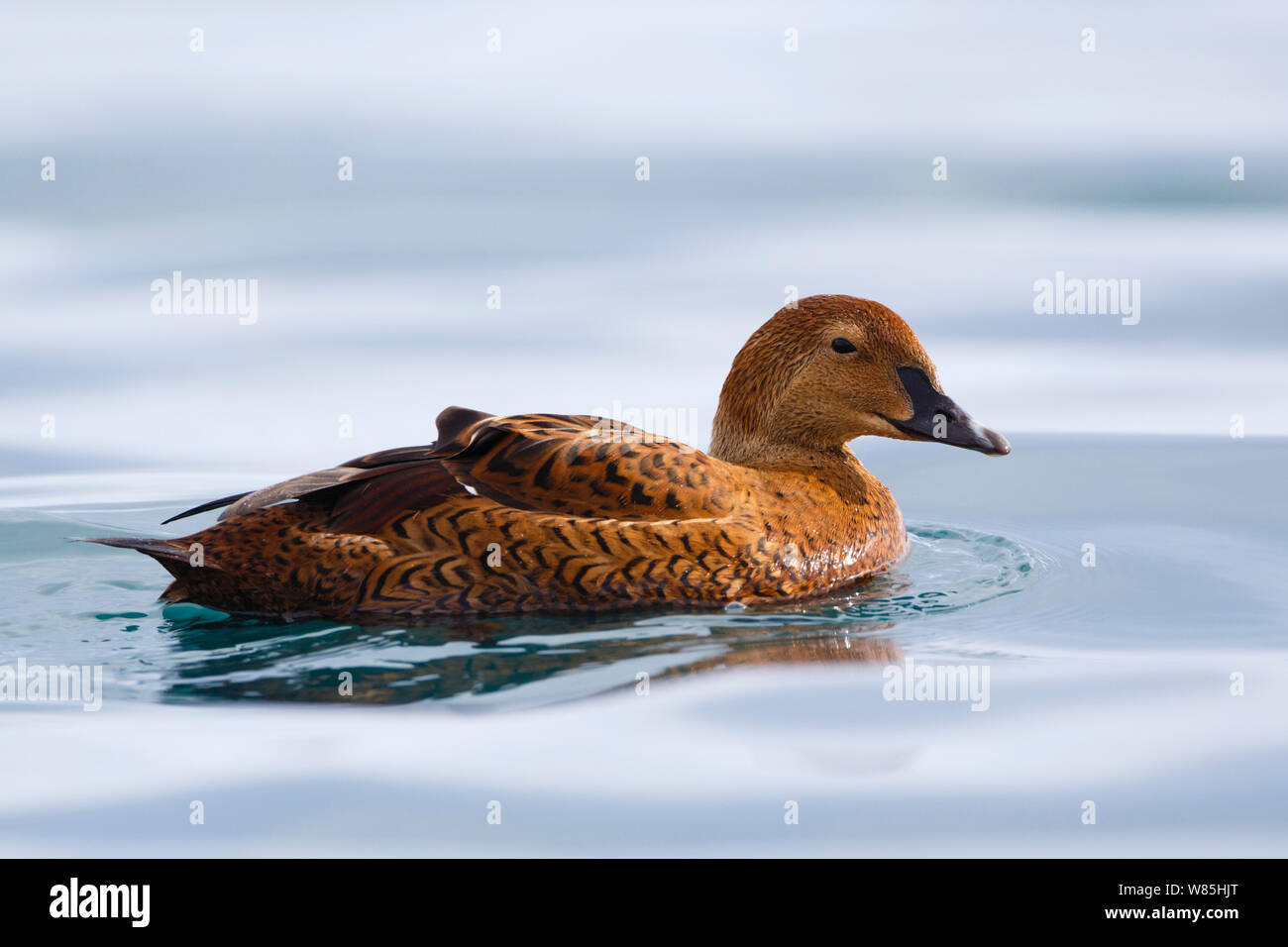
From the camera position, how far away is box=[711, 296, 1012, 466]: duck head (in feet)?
24.1

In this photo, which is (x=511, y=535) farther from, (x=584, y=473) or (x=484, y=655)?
(x=484, y=655)

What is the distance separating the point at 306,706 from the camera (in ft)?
18.6

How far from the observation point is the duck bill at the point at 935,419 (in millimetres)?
7344

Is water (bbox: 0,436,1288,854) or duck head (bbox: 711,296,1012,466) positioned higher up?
duck head (bbox: 711,296,1012,466)

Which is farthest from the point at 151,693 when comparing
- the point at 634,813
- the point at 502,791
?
the point at 634,813

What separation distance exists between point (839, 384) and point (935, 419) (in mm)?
410

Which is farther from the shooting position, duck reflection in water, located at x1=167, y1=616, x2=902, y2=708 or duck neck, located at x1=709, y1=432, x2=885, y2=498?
duck neck, located at x1=709, y1=432, x2=885, y2=498

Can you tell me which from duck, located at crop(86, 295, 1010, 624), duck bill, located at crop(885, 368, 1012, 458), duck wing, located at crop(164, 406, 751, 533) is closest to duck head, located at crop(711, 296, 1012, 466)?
duck bill, located at crop(885, 368, 1012, 458)

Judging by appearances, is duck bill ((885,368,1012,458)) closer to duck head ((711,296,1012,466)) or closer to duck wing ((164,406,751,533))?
duck head ((711,296,1012,466))

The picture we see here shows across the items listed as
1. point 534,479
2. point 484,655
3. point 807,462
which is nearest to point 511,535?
point 534,479

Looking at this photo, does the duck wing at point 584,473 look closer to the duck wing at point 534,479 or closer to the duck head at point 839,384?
the duck wing at point 534,479

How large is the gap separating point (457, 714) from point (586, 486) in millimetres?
1301

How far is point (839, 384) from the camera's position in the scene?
24.3ft

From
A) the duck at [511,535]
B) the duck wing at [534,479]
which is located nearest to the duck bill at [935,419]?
the duck at [511,535]
